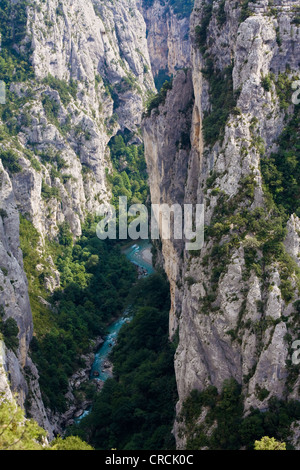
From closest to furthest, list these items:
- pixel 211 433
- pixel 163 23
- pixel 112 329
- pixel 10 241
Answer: pixel 211 433 → pixel 10 241 → pixel 112 329 → pixel 163 23

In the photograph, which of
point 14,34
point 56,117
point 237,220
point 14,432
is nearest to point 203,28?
point 237,220

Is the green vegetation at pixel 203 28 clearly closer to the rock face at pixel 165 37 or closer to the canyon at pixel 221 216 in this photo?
the canyon at pixel 221 216

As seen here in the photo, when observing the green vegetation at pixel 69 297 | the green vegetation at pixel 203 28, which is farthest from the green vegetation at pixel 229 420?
the green vegetation at pixel 203 28

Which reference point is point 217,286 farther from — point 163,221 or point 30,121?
point 30,121

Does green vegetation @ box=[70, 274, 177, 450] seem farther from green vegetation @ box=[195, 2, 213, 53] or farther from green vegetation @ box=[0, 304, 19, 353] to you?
green vegetation @ box=[195, 2, 213, 53]

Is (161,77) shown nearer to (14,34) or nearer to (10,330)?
(14,34)

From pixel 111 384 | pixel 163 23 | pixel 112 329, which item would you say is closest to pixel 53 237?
pixel 112 329
